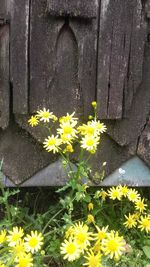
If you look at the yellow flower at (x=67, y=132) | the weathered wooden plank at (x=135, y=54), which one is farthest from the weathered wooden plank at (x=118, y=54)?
the yellow flower at (x=67, y=132)

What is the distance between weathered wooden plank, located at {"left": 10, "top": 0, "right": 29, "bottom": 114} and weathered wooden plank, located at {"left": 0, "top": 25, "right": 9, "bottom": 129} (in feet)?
0.11

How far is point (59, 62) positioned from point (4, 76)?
0.94 ft

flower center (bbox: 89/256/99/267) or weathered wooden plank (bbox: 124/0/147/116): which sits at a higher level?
weathered wooden plank (bbox: 124/0/147/116)

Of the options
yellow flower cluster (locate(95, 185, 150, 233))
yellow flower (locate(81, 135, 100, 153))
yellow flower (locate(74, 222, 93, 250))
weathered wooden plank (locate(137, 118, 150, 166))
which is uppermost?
yellow flower (locate(81, 135, 100, 153))

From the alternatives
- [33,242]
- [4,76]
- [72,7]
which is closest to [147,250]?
[33,242]

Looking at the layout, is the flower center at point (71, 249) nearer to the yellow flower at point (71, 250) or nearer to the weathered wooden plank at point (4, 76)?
the yellow flower at point (71, 250)

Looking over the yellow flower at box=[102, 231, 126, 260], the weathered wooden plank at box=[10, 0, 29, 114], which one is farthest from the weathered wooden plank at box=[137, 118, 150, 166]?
the yellow flower at box=[102, 231, 126, 260]

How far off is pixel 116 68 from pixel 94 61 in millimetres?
119

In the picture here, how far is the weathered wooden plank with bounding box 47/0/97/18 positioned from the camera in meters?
1.96

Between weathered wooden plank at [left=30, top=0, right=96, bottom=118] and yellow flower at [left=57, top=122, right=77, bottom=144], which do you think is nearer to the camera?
yellow flower at [left=57, top=122, right=77, bottom=144]

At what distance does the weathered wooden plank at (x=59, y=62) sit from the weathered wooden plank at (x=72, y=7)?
0.17 ft

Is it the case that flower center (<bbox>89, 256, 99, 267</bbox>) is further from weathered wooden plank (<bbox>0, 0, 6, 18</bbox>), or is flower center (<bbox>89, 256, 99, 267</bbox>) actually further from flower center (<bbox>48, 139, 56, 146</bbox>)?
weathered wooden plank (<bbox>0, 0, 6, 18</bbox>)

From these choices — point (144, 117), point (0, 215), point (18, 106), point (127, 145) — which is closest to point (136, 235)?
point (127, 145)

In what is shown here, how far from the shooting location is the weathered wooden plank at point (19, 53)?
79.2 inches
